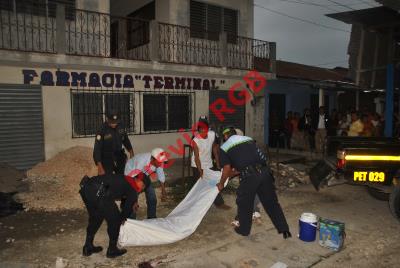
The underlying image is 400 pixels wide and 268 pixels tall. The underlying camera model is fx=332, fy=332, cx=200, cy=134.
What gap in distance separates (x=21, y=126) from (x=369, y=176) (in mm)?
8592

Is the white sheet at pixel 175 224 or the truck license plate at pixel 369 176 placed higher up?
the truck license plate at pixel 369 176

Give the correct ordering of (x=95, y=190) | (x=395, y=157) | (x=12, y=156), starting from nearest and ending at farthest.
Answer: (x=95, y=190)
(x=395, y=157)
(x=12, y=156)

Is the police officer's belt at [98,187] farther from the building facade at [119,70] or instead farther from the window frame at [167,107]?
the window frame at [167,107]

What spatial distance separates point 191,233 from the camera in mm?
4906

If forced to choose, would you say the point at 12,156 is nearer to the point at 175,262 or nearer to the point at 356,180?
the point at 175,262

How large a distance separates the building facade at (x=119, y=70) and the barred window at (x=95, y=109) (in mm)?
30

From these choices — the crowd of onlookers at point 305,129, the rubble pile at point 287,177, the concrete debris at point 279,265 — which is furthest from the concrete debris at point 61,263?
the crowd of onlookers at point 305,129

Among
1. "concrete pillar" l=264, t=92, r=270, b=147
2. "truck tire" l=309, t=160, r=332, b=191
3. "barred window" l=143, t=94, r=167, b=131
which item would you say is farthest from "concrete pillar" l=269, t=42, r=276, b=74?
"truck tire" l=309, t=160, r=332, b=191

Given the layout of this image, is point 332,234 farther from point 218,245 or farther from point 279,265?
point 218,245

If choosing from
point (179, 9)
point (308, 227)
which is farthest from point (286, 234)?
point (179, 9)

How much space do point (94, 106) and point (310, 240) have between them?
7.84m

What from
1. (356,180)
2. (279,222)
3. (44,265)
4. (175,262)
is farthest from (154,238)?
(356,180)

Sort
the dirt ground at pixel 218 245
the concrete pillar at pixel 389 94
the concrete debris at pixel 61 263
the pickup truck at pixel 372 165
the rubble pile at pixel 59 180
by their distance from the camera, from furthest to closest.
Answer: the concrete pillar at pixel 389 94 < the rubble pile at pixel 59 180 < the pickup truck at pixel 372 165 < the dirt ground at pixel 218 245 < the concrete debris at pixel 61 263

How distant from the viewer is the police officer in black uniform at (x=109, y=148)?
5977 millimetres
